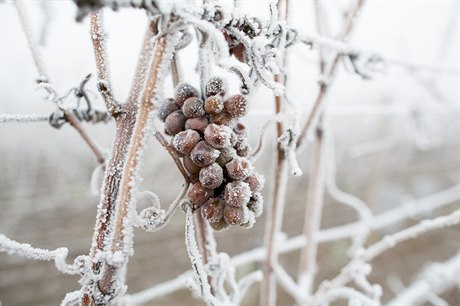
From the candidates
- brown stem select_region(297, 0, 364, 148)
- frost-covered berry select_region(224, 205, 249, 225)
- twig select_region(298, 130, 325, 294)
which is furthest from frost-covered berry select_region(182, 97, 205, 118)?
twig select_region(298, 130, 325, 294)

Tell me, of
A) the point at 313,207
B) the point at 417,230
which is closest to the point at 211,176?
the point at 417,230

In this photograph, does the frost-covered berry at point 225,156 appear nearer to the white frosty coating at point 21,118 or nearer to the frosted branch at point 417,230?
the white frosty coating at point 21,118

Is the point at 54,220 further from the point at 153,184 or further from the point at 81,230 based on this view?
the point at 153,184

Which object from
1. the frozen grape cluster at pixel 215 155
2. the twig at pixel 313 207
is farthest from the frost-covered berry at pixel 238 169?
the twig at pixel 313 207

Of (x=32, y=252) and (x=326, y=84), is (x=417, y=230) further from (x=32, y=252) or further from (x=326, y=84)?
(x=32, y=252)

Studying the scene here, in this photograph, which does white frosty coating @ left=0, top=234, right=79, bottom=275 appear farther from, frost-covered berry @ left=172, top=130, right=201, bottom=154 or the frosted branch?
the frosted branch

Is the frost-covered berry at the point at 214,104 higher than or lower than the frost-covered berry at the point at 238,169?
higher
